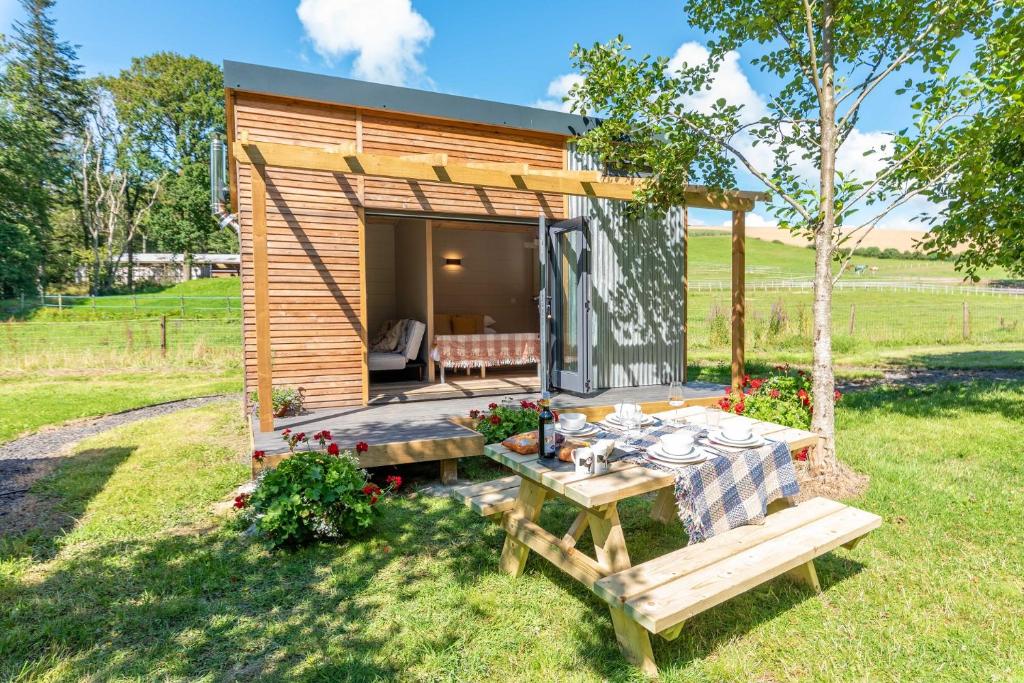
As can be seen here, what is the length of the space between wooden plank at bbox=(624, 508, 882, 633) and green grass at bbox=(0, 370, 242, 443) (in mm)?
6985

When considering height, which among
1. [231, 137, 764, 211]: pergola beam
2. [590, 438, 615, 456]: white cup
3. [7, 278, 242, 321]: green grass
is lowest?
[590, 438, 615, 456]: white cup

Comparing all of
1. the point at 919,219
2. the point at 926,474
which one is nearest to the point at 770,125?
the point at 919,219

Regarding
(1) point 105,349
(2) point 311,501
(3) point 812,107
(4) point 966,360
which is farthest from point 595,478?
(1) point 105,349

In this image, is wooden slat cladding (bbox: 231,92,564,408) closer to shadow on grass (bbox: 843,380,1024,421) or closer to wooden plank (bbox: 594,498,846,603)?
wooden plank (bbox: 594,498,846,603)

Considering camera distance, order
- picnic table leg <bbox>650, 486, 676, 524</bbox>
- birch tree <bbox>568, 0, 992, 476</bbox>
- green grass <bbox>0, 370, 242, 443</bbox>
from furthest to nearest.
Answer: green grass <bbox>0, 370, 242, 443</bbox>
birch tree <bbox>568, 0, 992, 476</bbox>
picnic table leg <bbox>650, 486, 676, 524</bbox>

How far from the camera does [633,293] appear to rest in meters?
7.05

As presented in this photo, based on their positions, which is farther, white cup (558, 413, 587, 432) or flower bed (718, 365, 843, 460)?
flower bed (718, 365, 843, 460)

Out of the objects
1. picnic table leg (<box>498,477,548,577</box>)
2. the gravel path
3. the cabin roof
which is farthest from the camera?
the cabin roof

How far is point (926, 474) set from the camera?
→ 163 inches

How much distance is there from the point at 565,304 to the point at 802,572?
14.2 ft

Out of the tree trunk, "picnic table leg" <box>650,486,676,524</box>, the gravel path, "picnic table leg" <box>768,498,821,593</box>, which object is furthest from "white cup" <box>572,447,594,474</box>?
the gravel path

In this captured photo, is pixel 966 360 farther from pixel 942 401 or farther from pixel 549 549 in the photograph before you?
pixel 549 549

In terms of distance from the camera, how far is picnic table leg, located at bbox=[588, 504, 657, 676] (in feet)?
6.67

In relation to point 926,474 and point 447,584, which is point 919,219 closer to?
point 926,474
